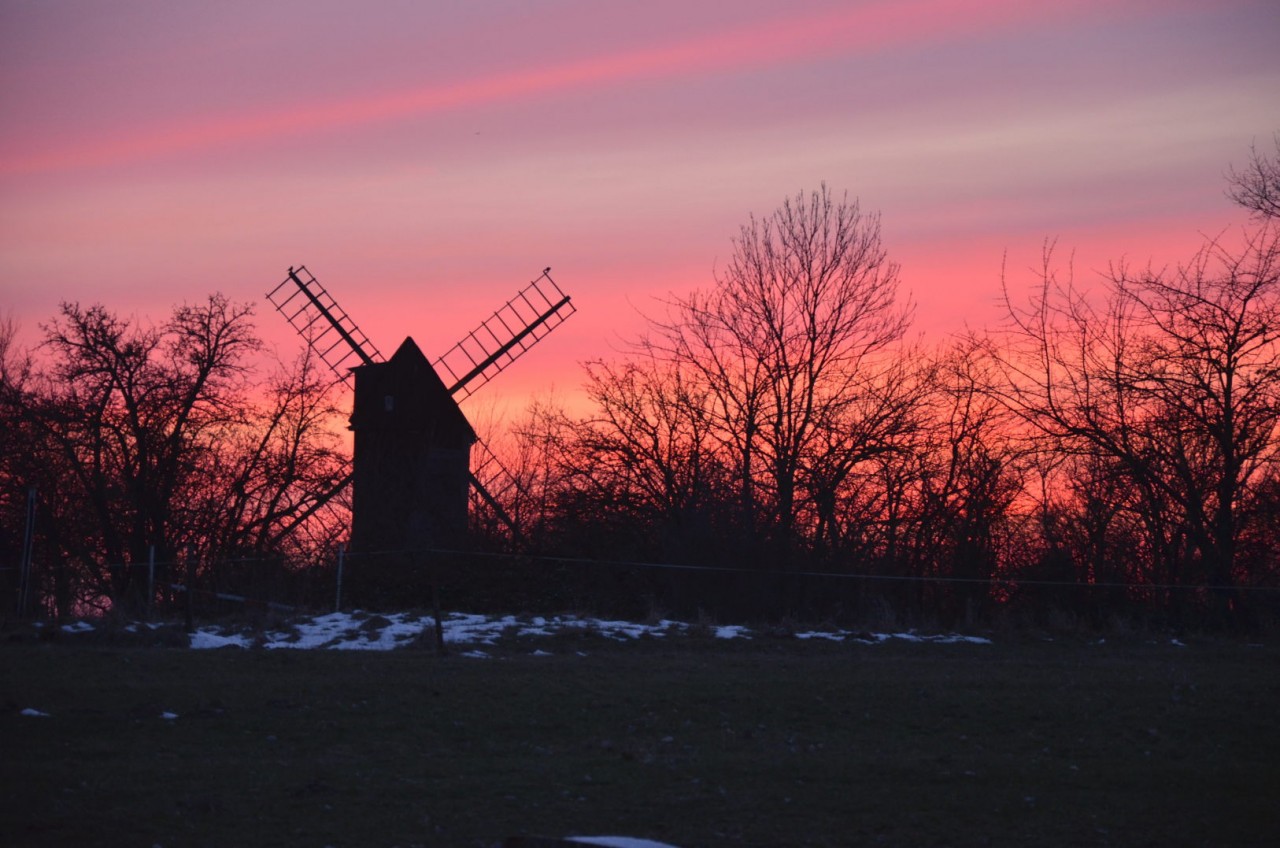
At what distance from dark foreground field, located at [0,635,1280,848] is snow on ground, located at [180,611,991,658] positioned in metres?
1.38

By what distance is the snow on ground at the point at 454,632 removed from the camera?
58.9 feet

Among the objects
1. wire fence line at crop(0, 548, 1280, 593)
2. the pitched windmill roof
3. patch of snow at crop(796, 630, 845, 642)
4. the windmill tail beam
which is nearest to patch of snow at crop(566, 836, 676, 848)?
patch of snow at crop(796, 630, 845, 642)

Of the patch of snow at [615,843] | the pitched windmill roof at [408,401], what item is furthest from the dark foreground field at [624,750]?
the pitched windmill roof at [408,401]

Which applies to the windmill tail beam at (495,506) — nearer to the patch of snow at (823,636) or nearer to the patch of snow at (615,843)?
the patch of snow at (823,636)

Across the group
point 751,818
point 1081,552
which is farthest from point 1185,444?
point 751,818

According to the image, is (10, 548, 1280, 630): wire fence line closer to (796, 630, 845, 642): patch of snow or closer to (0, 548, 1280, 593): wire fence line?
(0, 548, 1280, 593): wire fence line

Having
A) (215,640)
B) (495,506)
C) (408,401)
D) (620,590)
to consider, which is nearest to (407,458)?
(408,401)

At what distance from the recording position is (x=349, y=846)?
7.77 metres

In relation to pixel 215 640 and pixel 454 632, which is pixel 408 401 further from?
pixel 215 640

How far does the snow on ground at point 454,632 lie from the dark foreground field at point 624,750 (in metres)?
1.38

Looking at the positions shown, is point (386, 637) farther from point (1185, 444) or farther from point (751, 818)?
point (1185, 444)

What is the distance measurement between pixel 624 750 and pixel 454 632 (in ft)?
28.1

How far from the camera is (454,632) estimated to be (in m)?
19.0

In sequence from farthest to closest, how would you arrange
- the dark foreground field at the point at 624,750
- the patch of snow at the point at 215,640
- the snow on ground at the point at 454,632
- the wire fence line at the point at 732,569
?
the wire fence line at the point at 732,569, the snow on ground at the point at 454,632, the patch of snow at the point at 215,640, the dark foreground field at the point at 624,750
